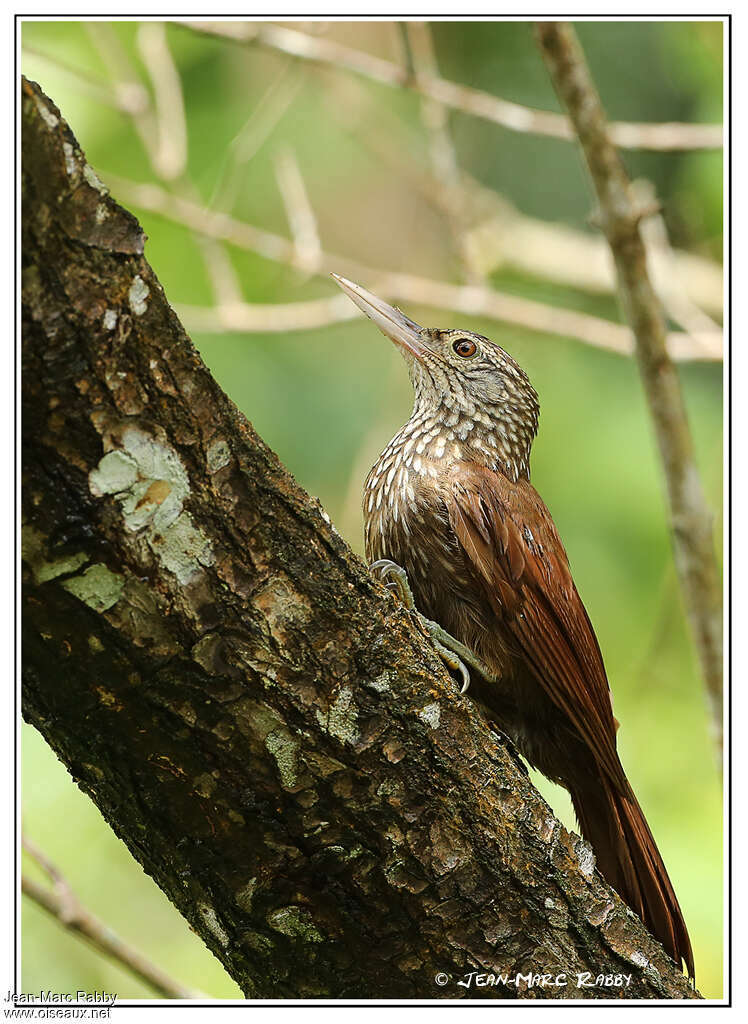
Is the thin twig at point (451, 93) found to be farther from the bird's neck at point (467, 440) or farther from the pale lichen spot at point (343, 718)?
the pale lichen spot at point (343, 718)

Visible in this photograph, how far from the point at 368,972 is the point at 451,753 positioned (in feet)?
1.41

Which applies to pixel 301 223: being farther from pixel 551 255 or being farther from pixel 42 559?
pixel 42 559

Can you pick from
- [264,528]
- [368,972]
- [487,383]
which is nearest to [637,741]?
[487,383]

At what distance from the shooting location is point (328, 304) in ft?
14.8

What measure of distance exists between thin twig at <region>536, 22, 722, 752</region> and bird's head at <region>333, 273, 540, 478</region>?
46cm


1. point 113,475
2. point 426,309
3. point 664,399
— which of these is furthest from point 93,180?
point 426,309

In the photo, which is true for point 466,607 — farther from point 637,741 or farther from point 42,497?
point 637,741

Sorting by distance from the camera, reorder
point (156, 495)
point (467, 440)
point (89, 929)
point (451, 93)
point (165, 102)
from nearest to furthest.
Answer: point (156, 495)
point (89, 929)
point (467, 440)
point (451, 93)
point (165, 102)

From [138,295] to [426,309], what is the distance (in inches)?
146

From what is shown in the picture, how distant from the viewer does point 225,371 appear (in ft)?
15.8

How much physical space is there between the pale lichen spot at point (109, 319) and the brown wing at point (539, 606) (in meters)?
1.27

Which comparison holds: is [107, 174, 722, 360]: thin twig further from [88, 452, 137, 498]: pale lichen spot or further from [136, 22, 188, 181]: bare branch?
[88, 452, 137, 498]: pale lichen spot

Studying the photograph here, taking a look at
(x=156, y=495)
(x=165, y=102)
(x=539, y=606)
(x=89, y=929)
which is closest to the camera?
(x=156, y=495)

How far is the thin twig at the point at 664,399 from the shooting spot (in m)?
3.34
